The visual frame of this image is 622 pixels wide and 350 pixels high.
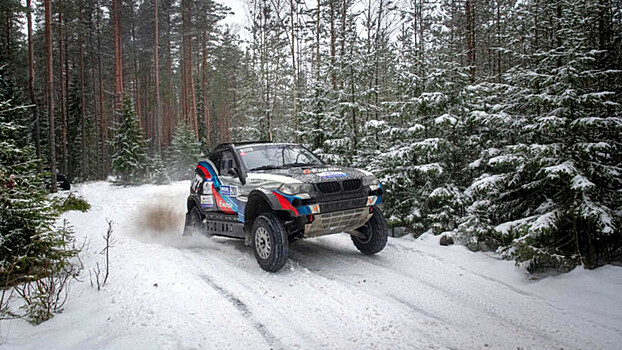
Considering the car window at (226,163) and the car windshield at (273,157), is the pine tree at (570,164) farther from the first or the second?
the car window at (226,163)

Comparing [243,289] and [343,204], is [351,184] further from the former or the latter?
[243,289]

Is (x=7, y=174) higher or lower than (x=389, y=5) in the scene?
lower

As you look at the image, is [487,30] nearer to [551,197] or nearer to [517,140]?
[517,140]

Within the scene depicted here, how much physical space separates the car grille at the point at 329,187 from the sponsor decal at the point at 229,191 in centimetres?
188

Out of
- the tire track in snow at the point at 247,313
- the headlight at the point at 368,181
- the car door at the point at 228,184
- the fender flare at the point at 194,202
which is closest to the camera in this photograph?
the tire track in snow at the point at 247,313

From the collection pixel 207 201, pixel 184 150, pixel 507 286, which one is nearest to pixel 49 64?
pixel 184 150

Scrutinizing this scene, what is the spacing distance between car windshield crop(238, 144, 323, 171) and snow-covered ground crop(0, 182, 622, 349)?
5.63 feet

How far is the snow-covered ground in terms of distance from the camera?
3.33 meters

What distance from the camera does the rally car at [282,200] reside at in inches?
201

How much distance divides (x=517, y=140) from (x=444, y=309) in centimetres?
428

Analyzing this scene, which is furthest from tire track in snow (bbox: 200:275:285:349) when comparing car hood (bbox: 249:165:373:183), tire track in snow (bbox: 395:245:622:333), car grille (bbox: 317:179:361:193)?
tire track in snow (bbox: 395:245:622:333)

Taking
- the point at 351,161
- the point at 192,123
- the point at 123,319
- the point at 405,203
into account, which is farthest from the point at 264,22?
the point at 123,319

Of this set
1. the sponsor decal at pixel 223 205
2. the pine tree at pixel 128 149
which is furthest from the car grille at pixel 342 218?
the pine tree at pixel 128 149

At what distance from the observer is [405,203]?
332 inches
